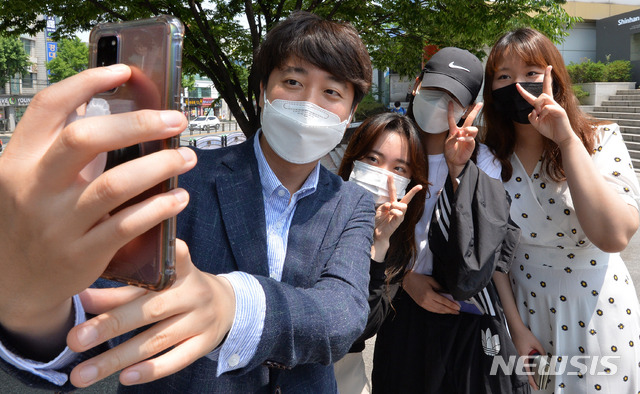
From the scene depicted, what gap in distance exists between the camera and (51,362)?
742mm

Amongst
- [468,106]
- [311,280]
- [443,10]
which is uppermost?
[443,10]

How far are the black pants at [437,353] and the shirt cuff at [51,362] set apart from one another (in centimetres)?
166

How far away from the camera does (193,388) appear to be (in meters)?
1.14

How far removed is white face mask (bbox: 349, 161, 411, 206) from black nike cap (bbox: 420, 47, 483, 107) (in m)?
0.49

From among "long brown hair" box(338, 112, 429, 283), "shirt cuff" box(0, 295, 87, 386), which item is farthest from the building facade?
"shirt cuff" box(0, 295, 87, 386)

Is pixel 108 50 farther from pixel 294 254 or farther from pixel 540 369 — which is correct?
pixel 540 369

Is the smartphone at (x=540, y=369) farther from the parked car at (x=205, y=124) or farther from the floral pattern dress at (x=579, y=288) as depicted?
the parked car at (x=205, y=124)

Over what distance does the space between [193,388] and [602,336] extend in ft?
6.07

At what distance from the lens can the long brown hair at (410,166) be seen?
2.08 meters

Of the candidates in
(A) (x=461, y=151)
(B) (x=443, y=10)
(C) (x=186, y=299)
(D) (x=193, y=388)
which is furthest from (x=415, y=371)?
(B) (x=443, y=10)

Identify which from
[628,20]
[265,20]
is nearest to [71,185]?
[265,20]

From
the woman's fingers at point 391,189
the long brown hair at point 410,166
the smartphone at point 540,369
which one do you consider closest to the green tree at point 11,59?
the long brown hair at point 410,166

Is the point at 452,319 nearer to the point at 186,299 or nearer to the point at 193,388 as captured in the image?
the point at 193,388

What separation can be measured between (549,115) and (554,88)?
305 millimetres
